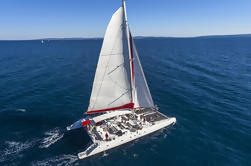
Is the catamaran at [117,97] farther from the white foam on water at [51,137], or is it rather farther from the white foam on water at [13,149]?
the white foam on water at [13,149]

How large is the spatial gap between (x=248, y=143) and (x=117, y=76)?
2260 centimetres


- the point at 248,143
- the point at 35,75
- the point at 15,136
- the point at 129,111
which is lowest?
the point at 248,143

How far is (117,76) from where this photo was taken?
23422mm

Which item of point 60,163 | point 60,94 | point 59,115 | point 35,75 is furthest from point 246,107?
point 35,75

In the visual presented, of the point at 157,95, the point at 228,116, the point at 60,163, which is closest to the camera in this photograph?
the point at 60,163

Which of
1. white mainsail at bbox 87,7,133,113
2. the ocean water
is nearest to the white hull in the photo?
the ocean water

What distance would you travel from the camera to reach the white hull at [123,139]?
2123cm

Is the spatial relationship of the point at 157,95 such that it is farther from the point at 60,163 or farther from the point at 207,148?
the point at 60,163

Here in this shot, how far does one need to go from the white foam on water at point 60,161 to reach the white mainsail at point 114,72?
273 inches

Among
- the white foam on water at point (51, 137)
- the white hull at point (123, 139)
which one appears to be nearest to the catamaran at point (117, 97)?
the white hull at point (123, 139)

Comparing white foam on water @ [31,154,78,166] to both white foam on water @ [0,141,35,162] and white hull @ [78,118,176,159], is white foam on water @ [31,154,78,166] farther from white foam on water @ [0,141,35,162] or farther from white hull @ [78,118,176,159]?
white foam on water @ [0,141,35,162]

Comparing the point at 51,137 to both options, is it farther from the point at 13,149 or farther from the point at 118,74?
the point at 118,74

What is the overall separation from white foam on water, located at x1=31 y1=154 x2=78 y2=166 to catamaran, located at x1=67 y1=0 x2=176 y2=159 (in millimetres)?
1164

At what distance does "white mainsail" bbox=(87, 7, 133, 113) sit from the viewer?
68.4ft
